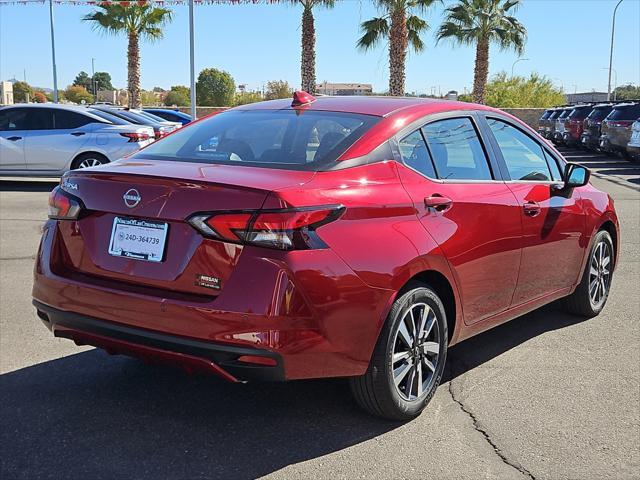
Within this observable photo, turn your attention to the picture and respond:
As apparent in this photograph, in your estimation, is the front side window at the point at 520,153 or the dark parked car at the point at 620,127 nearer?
the front side window at the point at 520,153

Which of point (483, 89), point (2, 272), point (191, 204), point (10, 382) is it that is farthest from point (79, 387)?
point (483, 89)

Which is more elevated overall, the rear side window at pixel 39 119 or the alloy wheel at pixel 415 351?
the rear side window at pixel 39 119

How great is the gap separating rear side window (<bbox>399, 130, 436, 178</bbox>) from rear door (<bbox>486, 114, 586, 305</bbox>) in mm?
778

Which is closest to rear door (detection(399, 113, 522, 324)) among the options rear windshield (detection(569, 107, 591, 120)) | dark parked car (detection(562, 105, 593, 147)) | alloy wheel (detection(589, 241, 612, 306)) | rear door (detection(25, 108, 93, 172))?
alloy wheel (detection(589, 241, 612, 306))

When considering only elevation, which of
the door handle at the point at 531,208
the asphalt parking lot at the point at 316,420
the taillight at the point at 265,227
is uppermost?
the taillight at the point at 265,227

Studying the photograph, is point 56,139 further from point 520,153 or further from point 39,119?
point 520,153

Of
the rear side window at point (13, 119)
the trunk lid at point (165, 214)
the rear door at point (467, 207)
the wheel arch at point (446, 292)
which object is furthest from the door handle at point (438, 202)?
the rear side window at point (13, 119)

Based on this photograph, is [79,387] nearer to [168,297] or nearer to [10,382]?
[10,382]

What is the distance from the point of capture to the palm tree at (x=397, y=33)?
28.0m

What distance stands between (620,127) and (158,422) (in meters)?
20.0

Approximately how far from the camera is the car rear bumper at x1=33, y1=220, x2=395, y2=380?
3.13 metres

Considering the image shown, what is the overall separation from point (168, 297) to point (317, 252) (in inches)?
27.0

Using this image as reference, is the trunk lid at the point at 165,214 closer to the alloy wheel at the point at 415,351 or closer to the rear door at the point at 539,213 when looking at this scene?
the alloy wheel at the point at 415,351

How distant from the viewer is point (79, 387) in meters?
4.12
